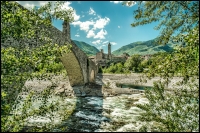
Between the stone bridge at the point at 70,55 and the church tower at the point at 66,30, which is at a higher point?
the church tower at the point at 66,30

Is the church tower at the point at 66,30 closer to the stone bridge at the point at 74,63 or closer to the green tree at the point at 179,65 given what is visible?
the stone bridge at the point at 74,63

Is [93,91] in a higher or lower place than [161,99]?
lower

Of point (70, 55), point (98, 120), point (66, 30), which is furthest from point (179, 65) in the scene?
point (70, 55)

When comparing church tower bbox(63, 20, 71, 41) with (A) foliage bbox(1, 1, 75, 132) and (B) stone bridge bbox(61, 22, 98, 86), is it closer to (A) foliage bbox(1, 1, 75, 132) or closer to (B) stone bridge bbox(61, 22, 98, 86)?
(B) stone bridge bbox(61, 22, 98, 86)

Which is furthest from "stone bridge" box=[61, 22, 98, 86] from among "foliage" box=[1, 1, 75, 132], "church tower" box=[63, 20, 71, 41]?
"foliage" box=[1, 1, 75, 132]

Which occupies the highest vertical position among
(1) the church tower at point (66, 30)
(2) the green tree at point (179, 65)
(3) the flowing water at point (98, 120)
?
(1) the church tower at point (66, 30)

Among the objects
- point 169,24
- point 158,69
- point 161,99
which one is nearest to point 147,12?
point 169,24

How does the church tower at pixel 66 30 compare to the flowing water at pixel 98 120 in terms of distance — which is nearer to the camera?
the flowing water at pixel 98 120

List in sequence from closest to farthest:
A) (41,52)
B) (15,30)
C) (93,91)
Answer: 1. (15,30)
2. (41,52)
3. (93,91)

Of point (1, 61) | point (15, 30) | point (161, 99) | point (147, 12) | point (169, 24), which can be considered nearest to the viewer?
point (1, 61)

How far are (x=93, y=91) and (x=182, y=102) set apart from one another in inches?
589

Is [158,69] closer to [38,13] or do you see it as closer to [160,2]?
[160,2]

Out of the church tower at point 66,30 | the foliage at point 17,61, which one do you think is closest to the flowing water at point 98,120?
the foliage at point 17,61

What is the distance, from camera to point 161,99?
4.91 metres
